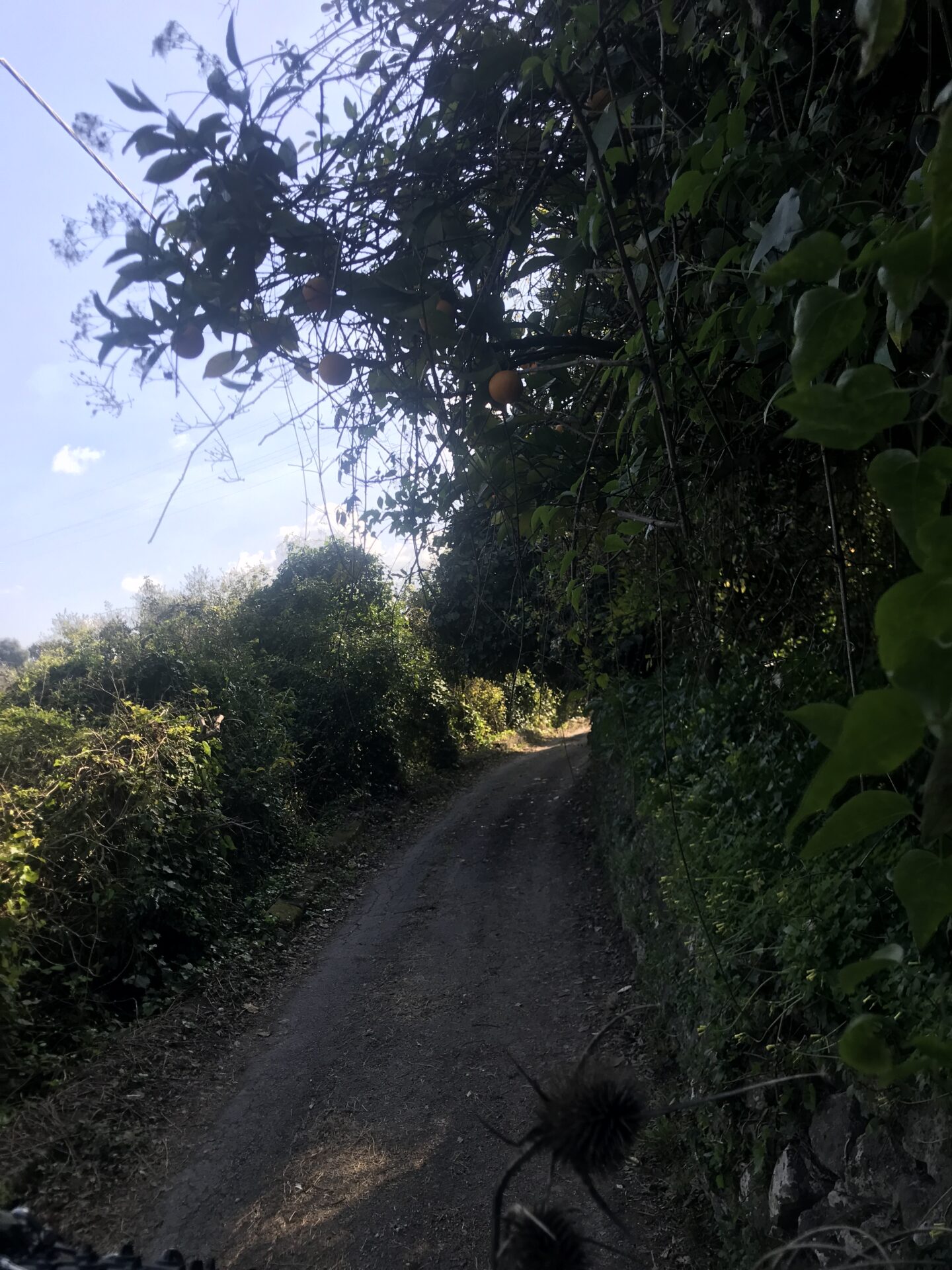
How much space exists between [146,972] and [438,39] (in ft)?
21.4

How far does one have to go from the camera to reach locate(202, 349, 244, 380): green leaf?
231 centimetres

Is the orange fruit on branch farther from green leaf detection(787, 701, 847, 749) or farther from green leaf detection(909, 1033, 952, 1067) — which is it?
green leaf detection(909, 1033, 952, 1067)

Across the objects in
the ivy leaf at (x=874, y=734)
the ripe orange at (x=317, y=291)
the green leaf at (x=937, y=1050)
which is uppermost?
the ripe orange at (x=317, y=291)

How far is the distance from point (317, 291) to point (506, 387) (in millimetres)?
668

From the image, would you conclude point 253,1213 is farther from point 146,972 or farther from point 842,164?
point 842,164

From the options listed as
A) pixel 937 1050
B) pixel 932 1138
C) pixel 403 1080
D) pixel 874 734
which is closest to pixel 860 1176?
pixel 932 1138

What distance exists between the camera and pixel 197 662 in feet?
35.1

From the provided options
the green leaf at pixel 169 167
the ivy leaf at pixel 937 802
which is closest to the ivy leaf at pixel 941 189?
the ivy leaf at pixel 937 802

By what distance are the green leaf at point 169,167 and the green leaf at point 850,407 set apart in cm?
201

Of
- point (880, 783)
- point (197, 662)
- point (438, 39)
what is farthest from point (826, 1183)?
point (197, 662)

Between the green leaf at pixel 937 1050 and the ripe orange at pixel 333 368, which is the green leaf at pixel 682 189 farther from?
the green leaf at pixel 937 1050

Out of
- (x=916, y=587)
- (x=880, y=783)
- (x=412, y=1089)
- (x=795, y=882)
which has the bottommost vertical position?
(x=412, y=1089)

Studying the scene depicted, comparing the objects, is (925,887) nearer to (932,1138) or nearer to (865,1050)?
(865,1050)

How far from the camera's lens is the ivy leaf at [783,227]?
5.33ft
